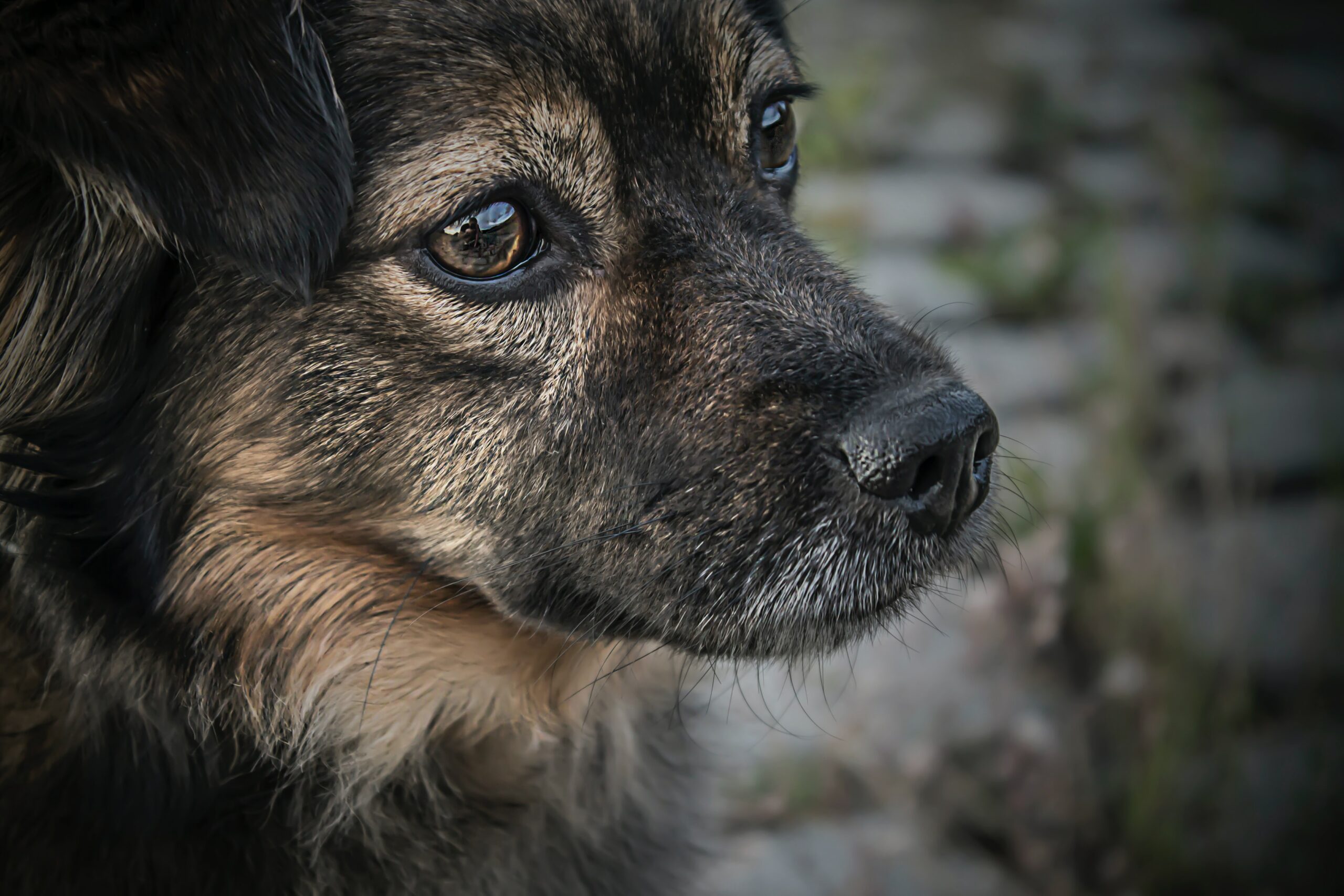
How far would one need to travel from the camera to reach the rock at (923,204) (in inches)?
212

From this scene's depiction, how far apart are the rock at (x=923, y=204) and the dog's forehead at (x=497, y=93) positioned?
311 cm

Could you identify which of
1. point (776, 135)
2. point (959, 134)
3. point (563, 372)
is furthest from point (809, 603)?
point (959, 134)

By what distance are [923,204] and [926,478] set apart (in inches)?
157

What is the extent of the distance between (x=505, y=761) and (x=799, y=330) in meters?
1.10

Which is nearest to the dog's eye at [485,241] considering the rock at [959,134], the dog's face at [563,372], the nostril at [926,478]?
the dog's face at [563,372]

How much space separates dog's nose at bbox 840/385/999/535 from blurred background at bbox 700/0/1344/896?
45 cm

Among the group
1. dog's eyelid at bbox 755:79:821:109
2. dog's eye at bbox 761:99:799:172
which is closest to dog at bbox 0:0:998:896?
dog's eyelid at bbox 755:79:821:109

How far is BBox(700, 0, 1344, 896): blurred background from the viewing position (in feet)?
11.6

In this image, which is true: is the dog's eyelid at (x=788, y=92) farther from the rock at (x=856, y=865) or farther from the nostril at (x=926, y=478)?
the rock at (x=856, y=865)

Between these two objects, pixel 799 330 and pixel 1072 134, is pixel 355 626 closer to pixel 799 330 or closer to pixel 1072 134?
pixel 799 330

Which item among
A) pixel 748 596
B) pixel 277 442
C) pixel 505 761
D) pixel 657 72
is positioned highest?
pixel 657 72

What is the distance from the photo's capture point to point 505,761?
2.46m

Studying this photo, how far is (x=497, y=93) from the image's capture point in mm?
2053

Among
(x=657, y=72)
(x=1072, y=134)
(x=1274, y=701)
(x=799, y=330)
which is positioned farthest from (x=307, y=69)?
(x=1072, y=134)
